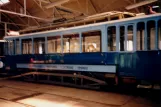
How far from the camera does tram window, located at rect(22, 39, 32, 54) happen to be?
12859 mm

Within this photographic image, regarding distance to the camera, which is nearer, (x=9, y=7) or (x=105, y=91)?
(x=105, y=91)

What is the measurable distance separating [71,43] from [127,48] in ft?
11.3

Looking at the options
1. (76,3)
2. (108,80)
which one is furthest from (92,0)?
(108,80)

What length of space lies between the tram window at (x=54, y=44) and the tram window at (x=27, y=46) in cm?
200

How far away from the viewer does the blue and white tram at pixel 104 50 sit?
7730 mm

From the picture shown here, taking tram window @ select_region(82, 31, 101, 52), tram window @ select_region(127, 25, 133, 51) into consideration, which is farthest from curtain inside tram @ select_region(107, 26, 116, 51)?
tram window @ select_region(127, 25, 133, 51)

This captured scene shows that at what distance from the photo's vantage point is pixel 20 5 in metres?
20.6

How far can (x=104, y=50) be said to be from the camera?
9.02 meters

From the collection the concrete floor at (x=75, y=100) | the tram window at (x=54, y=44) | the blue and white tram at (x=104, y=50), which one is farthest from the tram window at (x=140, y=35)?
the tram window at (x=54, y=44)

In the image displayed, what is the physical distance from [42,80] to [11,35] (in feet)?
16.0

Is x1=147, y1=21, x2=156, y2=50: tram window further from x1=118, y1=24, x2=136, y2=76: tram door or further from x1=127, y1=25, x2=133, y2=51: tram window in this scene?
x1=127, y1=25, x2=133, y2=51: tram window

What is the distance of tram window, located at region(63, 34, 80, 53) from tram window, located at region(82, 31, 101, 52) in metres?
0.46

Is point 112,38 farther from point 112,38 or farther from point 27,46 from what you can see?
point 27,46

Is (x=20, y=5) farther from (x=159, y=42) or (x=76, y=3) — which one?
(x=159, y=42)
